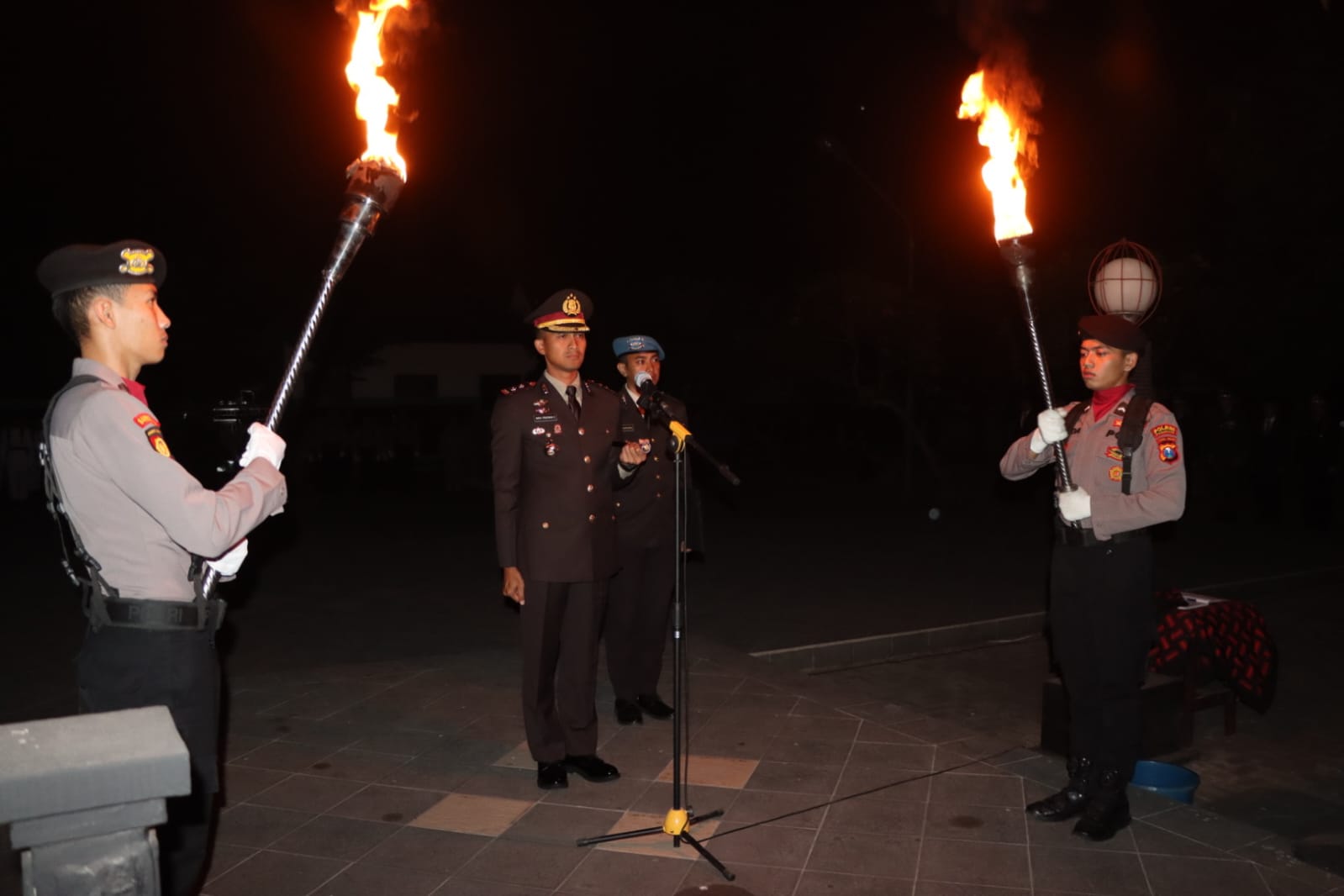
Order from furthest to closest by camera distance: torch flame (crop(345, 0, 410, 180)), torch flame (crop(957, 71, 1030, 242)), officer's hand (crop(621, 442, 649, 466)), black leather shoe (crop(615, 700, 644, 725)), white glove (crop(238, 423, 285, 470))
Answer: black leather shoe (crop(615, 700, 644, 725)) < torch flame (crop(957, 71, 1030, 242)) < officer's hand (crop(621, 442, 649, 466)) < torch flame (crop(345, 0, 410, 180)) < white glove (crop(238, 423, 285, 470))

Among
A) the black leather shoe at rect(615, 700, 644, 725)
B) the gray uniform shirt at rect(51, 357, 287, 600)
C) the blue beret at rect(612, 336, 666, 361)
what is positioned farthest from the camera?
the blue beret at rect(612, 336, 666, 361)

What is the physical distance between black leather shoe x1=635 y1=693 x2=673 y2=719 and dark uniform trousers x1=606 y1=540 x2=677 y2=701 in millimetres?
32

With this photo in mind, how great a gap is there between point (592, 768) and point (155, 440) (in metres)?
3.01

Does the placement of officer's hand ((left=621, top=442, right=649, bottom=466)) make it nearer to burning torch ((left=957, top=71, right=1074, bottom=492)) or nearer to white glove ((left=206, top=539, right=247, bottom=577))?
burning torch ((left=957, top=71, right=1074, bottom=492))

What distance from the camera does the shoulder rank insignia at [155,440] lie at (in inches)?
117

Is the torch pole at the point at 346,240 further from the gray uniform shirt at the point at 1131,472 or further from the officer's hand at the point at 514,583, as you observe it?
the gray uniform shirt at the point at 1131,472

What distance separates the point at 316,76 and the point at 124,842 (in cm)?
2113

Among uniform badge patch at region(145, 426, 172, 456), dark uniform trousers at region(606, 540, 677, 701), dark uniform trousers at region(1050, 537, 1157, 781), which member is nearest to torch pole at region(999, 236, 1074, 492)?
dark uniform trousers at region(1050, 537, 1157, 781)

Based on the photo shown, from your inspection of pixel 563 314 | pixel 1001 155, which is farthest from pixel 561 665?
pixel 1001 155

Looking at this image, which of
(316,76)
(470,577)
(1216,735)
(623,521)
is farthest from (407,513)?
(1216,735)

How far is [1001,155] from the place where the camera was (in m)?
5.09

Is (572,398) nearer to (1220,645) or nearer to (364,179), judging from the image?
(364,179)

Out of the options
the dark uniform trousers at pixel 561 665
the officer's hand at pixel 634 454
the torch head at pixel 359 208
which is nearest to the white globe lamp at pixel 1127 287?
the officer's hand at pixel 634 454

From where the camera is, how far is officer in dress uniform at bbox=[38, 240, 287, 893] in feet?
9.59
